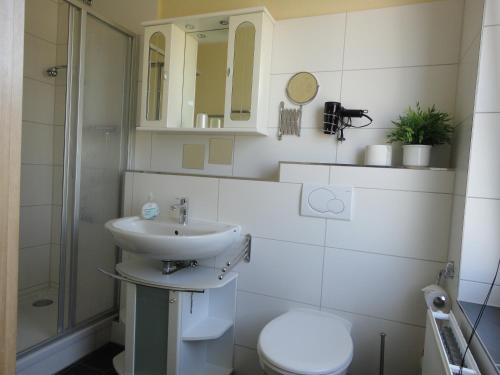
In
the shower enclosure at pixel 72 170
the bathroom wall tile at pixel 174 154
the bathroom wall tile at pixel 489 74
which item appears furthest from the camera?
the bathroom wall tile at pixel 174 154

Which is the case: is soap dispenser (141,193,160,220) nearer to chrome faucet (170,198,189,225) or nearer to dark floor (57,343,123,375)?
chrome faucet (170,198,189,225)

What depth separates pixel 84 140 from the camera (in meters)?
1.88

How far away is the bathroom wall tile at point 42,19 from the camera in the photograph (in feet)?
6.62

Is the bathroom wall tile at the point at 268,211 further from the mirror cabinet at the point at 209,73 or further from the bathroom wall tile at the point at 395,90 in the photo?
the bathroom wall tile at the point at 395,90

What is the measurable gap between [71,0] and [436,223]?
6.72ft

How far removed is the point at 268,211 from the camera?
167 centimetres

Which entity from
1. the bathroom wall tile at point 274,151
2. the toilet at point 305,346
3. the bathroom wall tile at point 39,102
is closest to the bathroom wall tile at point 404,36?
the bathroom wall tile at point 274,151

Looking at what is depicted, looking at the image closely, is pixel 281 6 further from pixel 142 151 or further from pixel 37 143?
pixel 37 143

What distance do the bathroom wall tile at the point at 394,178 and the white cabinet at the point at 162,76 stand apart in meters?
0.95

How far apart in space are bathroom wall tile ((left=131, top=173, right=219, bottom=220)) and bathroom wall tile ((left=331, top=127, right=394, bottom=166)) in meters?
0.66

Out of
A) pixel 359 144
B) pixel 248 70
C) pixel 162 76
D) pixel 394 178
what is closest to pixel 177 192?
pixel 162 76

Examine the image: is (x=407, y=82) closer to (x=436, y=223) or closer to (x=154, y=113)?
(x=436, y=223)

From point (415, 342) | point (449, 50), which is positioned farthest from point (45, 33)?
point (415, 342)

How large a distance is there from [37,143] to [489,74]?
240 cm
